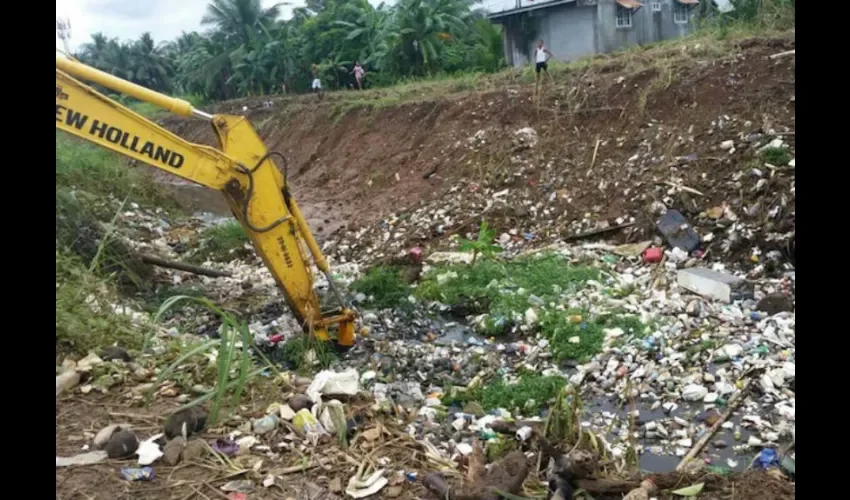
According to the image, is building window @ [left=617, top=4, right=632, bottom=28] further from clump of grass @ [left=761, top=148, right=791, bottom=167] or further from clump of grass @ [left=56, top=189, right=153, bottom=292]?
clump of grass @ [left=56, top=189, right=153, bottom=292]

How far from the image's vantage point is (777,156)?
23.9 ft

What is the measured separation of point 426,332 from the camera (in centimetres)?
597

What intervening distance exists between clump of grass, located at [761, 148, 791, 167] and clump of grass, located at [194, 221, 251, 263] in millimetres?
6390

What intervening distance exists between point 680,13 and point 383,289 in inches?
909

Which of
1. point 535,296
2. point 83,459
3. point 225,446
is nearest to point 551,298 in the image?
point 535,296

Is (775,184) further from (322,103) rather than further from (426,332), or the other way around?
(322,103)

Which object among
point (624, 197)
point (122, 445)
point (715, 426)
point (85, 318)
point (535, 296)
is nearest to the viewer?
point (122, 445)

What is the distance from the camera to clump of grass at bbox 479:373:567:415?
4.48 meters

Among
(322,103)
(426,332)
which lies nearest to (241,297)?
(426,332)

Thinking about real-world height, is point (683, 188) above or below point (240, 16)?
below

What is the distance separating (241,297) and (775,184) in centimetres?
575

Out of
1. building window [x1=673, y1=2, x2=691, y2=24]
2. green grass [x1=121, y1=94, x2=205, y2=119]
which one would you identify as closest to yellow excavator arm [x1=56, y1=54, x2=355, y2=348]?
building window [x1=673, y1=2, x2=691, y2=24]

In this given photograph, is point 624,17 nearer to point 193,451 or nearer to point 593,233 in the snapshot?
point 593,233

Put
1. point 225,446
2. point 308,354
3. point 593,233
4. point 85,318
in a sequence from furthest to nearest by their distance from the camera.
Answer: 1. point 593,233
2. point 308,354
3. point 85,318
4. point 225,446
